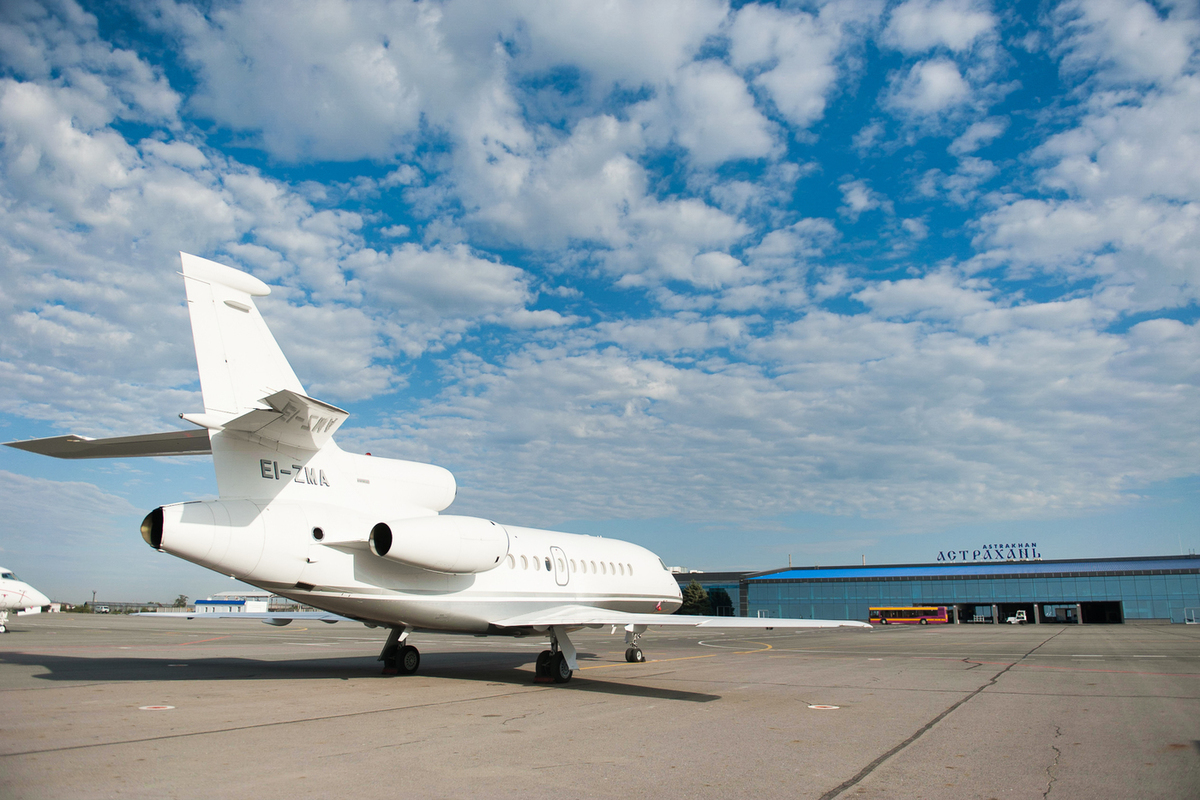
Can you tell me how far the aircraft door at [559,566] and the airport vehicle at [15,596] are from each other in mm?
→ 23272

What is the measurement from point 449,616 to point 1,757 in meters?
7.66

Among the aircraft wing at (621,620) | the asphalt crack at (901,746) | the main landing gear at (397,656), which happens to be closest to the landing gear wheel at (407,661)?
the main landing gear at (397,656)

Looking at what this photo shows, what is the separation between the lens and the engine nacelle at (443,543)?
12.1 m

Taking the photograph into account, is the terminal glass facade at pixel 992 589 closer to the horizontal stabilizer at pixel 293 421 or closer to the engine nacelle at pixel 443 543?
the engine nacelle at pixel 443 543

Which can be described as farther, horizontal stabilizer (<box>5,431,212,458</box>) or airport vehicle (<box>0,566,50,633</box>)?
airport vehicle (<box>0,566,50,633</box>)

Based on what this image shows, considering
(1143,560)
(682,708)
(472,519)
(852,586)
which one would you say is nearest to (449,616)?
(472,519)

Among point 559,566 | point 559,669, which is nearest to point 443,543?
point 559,669

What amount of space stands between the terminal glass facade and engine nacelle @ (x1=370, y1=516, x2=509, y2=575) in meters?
72.8

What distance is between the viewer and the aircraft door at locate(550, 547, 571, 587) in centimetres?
1689

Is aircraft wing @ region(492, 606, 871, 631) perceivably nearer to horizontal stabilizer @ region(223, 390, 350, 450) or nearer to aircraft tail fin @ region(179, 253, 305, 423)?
horizontal stabilizer @ region(223, 390, 350, 450)

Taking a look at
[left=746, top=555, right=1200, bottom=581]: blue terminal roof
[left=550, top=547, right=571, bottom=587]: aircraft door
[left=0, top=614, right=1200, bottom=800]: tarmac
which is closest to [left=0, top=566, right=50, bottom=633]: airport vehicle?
[left=0, top=614, right=1200, bottom=800]: tarmac

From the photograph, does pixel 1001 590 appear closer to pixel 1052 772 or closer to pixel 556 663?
pixel 556 663

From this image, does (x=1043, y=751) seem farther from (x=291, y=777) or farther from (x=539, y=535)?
(x=539, y=535)

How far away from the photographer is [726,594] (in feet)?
289
